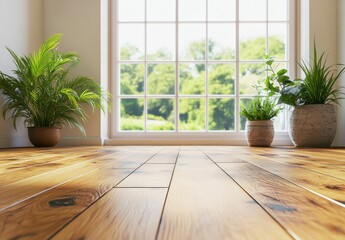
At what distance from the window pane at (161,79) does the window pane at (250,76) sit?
701 mm

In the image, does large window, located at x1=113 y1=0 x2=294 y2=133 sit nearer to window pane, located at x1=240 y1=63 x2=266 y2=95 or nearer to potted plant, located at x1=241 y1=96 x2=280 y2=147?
window pane, located at x1=240 y1=63 x2=266 y2=95

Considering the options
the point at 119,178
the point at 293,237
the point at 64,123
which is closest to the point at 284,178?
the point at 119,178

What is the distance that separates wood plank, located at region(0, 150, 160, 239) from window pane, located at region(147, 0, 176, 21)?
3313mm

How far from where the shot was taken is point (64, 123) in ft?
12.0

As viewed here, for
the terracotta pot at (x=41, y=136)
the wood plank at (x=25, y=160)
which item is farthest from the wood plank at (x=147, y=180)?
the terracotta pot at (x=41, y=136)

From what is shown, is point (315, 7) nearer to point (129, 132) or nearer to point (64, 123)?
point (129, 132)

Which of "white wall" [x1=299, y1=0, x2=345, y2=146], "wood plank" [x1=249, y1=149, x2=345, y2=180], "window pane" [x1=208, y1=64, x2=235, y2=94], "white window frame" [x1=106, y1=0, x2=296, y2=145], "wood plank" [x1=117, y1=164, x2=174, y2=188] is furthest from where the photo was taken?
"window pane" [x1=208, y1=64, x2=235, y2=94]

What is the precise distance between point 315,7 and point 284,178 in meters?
3.11

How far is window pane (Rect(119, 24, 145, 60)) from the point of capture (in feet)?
13.4

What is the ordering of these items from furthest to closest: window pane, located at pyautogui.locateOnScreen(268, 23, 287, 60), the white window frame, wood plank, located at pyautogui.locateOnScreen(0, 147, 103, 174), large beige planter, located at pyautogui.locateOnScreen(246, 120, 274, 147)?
window pane, located at pyautogui.locateOnScreen(268, 23, 287, 60)
the white window frame
large beige planter, located at pyautogui.locateOnScreen(246, 120, 274, 147)
wood plank, located at pyautogui.locateOnScreen(0, 147, 103, 174)

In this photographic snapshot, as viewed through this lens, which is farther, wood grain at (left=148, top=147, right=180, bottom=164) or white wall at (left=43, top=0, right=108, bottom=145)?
white wall at (left=43, top=0, right=108, bottom=145)

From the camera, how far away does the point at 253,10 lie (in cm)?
408

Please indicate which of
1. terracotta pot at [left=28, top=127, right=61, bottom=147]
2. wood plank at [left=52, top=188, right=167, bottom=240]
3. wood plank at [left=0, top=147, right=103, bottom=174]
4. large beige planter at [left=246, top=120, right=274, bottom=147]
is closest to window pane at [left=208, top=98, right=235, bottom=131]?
large beige planter at [left=246, top=120, right=274, bottom=147]

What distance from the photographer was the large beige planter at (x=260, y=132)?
3.41m
